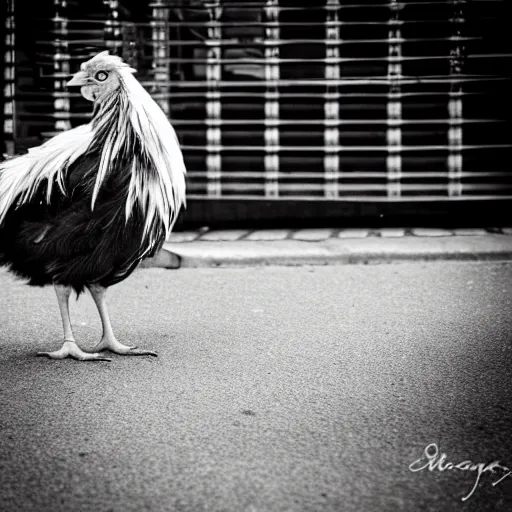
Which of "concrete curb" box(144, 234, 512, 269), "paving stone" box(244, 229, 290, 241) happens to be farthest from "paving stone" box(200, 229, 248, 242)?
"concrete curb" box(144, 234, 512, 269)

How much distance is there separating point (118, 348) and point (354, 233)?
15.3ft

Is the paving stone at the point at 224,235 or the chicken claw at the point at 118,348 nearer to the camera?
the chicken claw at the point at 118,348

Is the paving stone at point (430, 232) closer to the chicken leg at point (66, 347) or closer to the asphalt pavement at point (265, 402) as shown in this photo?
the asphalt pavement at point (265, 402)

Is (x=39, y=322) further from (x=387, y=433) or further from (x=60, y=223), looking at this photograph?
(x=387, y=433)

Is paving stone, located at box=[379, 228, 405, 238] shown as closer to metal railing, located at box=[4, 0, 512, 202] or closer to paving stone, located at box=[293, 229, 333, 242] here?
metal railing, located at box=[4, 0, 512, 202]

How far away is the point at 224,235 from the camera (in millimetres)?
9016

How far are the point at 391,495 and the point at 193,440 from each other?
0.83m

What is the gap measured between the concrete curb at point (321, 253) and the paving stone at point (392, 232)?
2.14 feet

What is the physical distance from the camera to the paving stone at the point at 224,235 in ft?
28.3

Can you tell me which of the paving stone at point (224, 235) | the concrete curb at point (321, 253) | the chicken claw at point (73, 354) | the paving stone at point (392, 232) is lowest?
the chicken claw at point (73, 354)

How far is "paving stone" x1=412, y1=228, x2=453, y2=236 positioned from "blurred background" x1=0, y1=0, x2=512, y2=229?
0.36 metres

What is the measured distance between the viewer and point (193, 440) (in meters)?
3.41

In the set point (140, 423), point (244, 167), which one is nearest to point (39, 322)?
point (140, 423)
